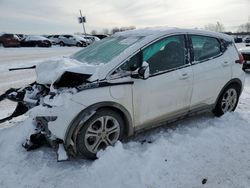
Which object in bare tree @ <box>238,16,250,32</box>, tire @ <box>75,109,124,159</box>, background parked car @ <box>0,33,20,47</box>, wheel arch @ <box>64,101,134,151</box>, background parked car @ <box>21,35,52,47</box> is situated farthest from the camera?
bare tree @ <box>238,16,250,32</box>

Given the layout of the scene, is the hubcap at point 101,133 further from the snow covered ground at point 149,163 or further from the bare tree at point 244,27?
the bare tree at point 244,27

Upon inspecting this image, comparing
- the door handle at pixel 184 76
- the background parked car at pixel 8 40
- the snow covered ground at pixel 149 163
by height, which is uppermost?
the door handle at pixel 184 76

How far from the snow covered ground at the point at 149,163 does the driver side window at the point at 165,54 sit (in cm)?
107

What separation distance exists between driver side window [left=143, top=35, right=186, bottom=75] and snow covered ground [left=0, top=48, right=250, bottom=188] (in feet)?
3.51

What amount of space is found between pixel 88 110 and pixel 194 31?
2260 mm

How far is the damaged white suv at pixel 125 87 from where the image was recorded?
3.19m

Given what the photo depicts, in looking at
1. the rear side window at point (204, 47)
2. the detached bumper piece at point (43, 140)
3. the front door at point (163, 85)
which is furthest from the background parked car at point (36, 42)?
the front door at point (163, 85)

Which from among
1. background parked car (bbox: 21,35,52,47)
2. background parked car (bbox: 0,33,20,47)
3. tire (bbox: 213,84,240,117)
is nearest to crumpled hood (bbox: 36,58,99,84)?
tire (bbox: 213,84,240,117)

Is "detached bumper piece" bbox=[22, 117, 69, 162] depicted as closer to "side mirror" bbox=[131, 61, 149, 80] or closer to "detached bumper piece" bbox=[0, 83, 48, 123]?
"detached bumper piece" bbox=[0, 83, 48, 123]

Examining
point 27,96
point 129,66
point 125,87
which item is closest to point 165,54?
point 129,66

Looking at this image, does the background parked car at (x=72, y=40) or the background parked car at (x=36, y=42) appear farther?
the background parked car at (x=72, y=40)

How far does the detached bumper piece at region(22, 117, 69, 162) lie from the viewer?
3.19m

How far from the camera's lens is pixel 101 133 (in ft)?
11.2

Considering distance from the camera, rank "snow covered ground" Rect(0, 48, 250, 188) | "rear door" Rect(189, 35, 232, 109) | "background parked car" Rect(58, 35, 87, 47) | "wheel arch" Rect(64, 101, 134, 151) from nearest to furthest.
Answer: "snow covered ground" Rect(0, 48, 250, 188) → "wheel arch" Rect(64, 101, 134, 151) → "rear door" Rect(189, 35, 232, 109) → "background parked car" Rect(58, 35, 87, 47)
